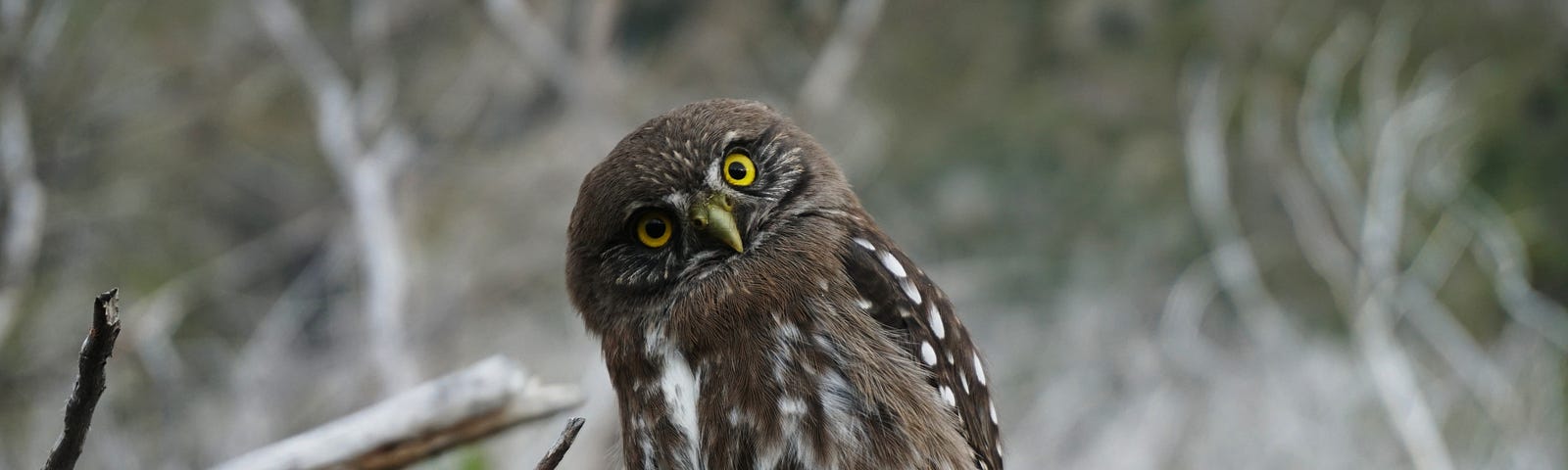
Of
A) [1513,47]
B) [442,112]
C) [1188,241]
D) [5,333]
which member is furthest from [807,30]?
[5,333]

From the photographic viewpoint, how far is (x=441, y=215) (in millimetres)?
6359

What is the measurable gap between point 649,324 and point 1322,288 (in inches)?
223

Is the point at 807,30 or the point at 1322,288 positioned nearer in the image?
the point at 807,30

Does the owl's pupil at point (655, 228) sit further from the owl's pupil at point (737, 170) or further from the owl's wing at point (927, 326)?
the owl's wing at point (927, 326)

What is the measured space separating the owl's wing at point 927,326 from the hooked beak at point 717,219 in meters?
0.22

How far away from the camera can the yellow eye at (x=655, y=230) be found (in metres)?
1.77

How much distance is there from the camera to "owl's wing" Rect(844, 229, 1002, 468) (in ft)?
6.01

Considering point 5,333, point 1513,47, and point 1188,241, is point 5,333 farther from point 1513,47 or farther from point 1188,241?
point 1513,47

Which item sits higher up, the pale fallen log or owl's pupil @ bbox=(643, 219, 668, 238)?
the pale fallen log

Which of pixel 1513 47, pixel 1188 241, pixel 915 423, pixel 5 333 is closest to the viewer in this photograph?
pixel 915 423

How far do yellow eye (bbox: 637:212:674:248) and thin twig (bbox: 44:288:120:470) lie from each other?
81 cm

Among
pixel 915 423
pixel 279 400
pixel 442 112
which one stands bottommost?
pixel 915 423

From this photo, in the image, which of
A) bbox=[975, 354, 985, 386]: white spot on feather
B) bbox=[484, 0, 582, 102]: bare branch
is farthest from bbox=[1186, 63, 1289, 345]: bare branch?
bbox=[975, 354, 985, 386]: white spot on feather

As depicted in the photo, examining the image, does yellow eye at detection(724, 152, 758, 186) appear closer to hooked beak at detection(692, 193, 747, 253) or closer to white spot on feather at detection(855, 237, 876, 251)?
hooked beak at detection(692, 193, 747, 253)
